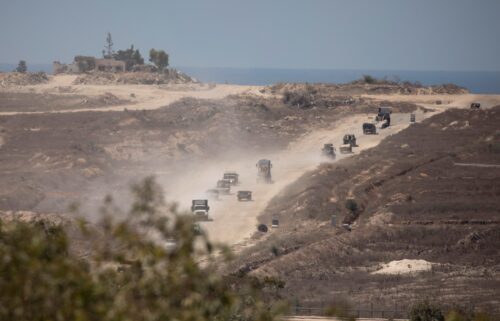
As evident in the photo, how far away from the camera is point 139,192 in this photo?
10812mm

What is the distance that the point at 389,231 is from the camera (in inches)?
1704

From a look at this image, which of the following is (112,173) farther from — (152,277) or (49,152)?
(152,277)

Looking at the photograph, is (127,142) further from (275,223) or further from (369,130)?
(275,223)

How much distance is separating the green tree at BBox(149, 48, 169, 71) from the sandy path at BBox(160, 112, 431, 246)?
5921cm

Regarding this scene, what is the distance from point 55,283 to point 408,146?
212 ft

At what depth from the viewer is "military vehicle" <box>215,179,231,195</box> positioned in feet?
187

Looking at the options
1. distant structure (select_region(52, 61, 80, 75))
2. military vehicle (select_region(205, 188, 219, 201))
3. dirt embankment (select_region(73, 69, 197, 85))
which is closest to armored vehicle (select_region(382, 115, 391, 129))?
military vehicle (select_region(205, 188, 219, 201))

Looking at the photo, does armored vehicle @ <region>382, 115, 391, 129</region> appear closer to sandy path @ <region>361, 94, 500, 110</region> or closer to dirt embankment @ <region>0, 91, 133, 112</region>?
sandy path @ <region>361, 94, 500, 110</region>

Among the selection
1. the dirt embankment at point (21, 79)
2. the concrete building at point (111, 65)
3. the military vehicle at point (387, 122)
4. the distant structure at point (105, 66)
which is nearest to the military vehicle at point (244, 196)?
the military vehicle at point (387, 122)

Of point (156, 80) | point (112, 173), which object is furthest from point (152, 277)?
point (156, 80)

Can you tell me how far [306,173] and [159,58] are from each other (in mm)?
86722

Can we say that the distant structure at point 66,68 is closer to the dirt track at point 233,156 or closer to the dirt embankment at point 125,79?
the dirt track at point 233,156

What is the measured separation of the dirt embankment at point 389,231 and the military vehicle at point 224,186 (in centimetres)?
402

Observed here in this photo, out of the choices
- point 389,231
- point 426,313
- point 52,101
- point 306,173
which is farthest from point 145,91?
point 426,313
